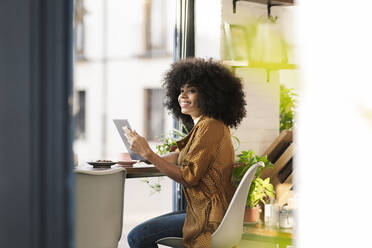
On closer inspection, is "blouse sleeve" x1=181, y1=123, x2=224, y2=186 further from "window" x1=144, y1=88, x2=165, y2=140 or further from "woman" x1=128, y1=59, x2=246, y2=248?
"window" x1=144, y1=88, x2=165, y2=140

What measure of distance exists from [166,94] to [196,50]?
80cm

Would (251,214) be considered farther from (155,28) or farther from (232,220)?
(155,28)

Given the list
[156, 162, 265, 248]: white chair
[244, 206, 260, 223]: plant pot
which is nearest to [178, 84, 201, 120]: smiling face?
[156, 162, 265, 248]: white chair

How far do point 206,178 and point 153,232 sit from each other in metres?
0.40

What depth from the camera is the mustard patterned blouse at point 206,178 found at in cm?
262

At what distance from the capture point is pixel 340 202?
1484 mm

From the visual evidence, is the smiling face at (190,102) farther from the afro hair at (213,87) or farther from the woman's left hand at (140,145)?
the woman's left hand at (140,145)

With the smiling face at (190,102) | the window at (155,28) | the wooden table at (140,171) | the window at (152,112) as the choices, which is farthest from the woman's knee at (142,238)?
the window at (152,112)

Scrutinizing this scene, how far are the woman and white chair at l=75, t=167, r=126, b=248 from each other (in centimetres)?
23

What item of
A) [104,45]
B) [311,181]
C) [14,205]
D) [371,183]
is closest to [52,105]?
[14,205]

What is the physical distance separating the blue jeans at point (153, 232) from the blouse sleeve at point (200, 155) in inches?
12.3

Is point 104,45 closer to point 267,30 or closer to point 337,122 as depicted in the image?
point 267,30

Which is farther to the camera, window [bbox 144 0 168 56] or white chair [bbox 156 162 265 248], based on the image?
window [bbox 144 0 168 56]

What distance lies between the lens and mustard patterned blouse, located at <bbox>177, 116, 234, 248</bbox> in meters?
2.62
